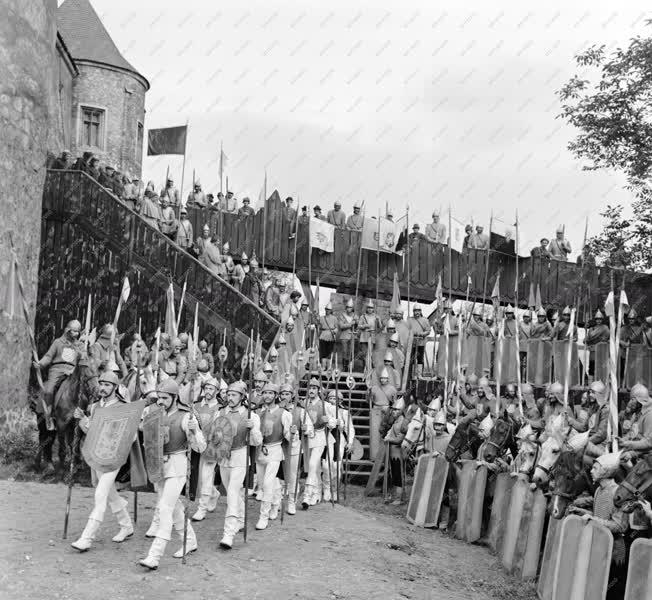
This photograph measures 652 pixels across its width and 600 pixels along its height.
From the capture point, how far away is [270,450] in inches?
474

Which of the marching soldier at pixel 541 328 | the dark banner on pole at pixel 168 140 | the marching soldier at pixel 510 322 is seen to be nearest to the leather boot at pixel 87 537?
the marching soldier at pixel 541 328

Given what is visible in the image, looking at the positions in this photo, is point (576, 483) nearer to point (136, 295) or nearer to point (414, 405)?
point (414, 405)

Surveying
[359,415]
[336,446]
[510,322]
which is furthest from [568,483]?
[510,322]

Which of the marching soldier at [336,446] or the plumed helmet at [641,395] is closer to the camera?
the plumed helmet at [641,395]

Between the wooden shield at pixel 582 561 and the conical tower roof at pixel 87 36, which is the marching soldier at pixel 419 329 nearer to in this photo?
the wooden shield at pixel 582 561

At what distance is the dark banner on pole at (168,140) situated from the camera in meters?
25.2

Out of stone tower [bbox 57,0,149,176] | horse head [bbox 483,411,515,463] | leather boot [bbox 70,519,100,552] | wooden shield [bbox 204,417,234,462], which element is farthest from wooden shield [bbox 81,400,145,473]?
stone tower [bbox 57,0,149,176]

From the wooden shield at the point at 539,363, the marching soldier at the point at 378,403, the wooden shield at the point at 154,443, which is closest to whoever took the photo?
the wooden shield at the point at 154,443

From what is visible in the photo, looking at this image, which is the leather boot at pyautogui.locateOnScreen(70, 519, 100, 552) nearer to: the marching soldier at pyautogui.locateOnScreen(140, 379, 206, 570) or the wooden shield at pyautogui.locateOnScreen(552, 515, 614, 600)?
the marching soldier at pyautogui.locateOnScreen(140, 379, 206, 570)

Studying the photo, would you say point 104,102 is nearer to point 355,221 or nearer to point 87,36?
point 87,36

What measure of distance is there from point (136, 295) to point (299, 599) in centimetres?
1189

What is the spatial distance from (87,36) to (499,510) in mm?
29525

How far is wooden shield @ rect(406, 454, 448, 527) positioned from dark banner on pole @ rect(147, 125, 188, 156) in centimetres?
1356

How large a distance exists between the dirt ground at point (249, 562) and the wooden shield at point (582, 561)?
149cm
